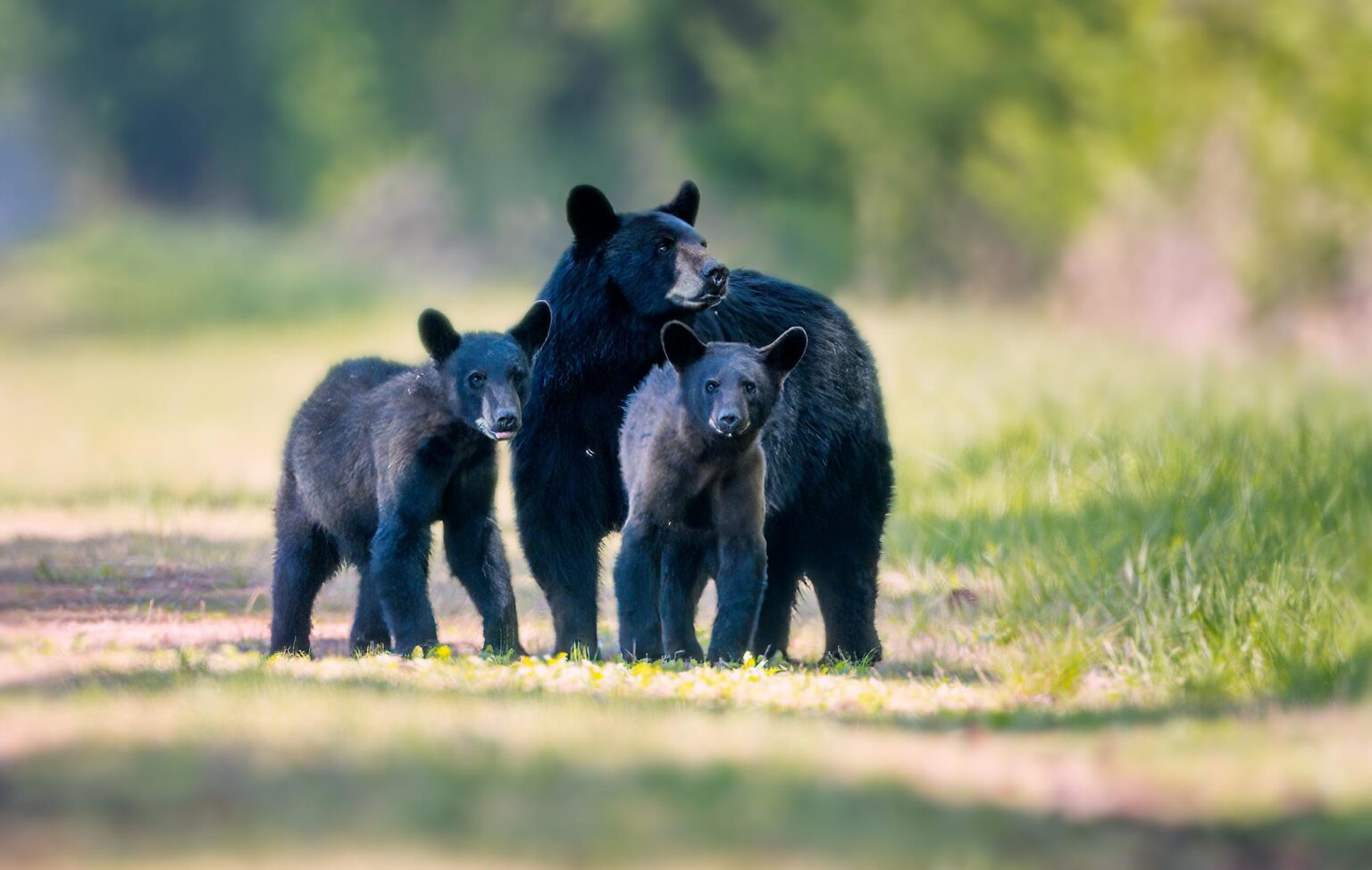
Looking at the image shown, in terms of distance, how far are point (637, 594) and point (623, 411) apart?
1008 mm

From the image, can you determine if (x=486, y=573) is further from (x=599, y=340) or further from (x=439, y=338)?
(x=599, y=340)

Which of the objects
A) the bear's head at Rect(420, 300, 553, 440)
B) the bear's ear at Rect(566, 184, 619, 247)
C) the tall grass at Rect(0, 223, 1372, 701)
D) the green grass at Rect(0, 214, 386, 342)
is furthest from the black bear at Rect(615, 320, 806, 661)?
the green grass at Rect(0, 214, 386, 342)

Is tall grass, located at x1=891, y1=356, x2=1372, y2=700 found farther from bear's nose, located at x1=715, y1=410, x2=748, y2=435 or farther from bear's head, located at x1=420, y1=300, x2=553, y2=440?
bear's head, located at x1=420, y1=300, x2=553, y2=440

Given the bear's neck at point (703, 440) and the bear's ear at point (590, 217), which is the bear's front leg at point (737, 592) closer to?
the bear's neck at point (703, 440)

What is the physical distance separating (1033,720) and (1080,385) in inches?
405

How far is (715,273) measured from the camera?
27.2 ft

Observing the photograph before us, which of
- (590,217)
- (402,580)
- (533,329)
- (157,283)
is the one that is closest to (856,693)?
(402,580)

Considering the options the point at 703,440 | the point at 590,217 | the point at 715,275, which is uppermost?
the point at 590,217

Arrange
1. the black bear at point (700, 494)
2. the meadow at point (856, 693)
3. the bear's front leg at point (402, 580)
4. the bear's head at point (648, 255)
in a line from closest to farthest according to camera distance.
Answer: the meadow at point (856, 693)
the black bear at point (700, 494)
the bear's front leg at point (402, 580)
the bear's head at point (648, 255)

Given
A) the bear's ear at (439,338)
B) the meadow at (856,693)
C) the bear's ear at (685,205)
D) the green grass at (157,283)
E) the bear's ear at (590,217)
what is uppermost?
the green grass at (157,283)

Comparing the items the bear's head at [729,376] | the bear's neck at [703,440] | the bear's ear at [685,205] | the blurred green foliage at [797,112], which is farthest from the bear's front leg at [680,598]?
the blurred green foliage at [797,112]

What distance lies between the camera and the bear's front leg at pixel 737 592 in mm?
7703

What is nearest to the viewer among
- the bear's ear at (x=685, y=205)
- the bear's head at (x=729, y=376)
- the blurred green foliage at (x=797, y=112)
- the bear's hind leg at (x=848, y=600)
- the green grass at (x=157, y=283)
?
the bear's head at (x=729, y=376)

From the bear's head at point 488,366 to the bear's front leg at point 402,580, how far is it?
1.62ft
